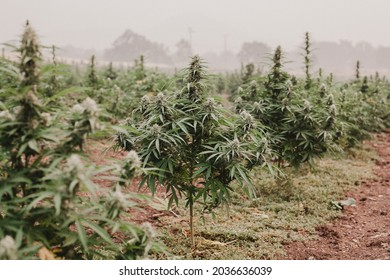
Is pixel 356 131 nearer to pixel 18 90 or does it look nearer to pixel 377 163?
pixel 377 163

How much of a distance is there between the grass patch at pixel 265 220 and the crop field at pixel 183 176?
21mm

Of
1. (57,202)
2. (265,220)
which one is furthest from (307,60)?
(57,202)

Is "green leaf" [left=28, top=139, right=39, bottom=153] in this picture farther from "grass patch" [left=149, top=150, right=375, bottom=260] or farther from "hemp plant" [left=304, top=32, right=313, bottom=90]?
"hemp plant" [left=304, top=32, right=313, bottom=90]

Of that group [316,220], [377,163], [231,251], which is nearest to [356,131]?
[377,163]

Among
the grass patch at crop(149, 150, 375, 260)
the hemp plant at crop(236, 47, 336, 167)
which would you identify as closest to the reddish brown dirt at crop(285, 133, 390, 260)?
the grass patch at crop(149, 150, 375, 260)

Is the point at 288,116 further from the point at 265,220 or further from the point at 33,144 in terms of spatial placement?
the point at 33,144

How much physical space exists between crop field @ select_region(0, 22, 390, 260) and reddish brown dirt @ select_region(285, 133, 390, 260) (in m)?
0.02

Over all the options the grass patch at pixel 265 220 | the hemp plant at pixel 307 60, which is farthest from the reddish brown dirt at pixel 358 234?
the hemp plant at pixel 307 60

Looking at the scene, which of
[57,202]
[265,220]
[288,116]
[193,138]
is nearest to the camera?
[57,202]

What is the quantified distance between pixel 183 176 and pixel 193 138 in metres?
0.43

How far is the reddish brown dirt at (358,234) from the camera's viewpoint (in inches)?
181

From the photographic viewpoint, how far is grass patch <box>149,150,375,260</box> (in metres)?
4.54

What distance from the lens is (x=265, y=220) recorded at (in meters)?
5.51
